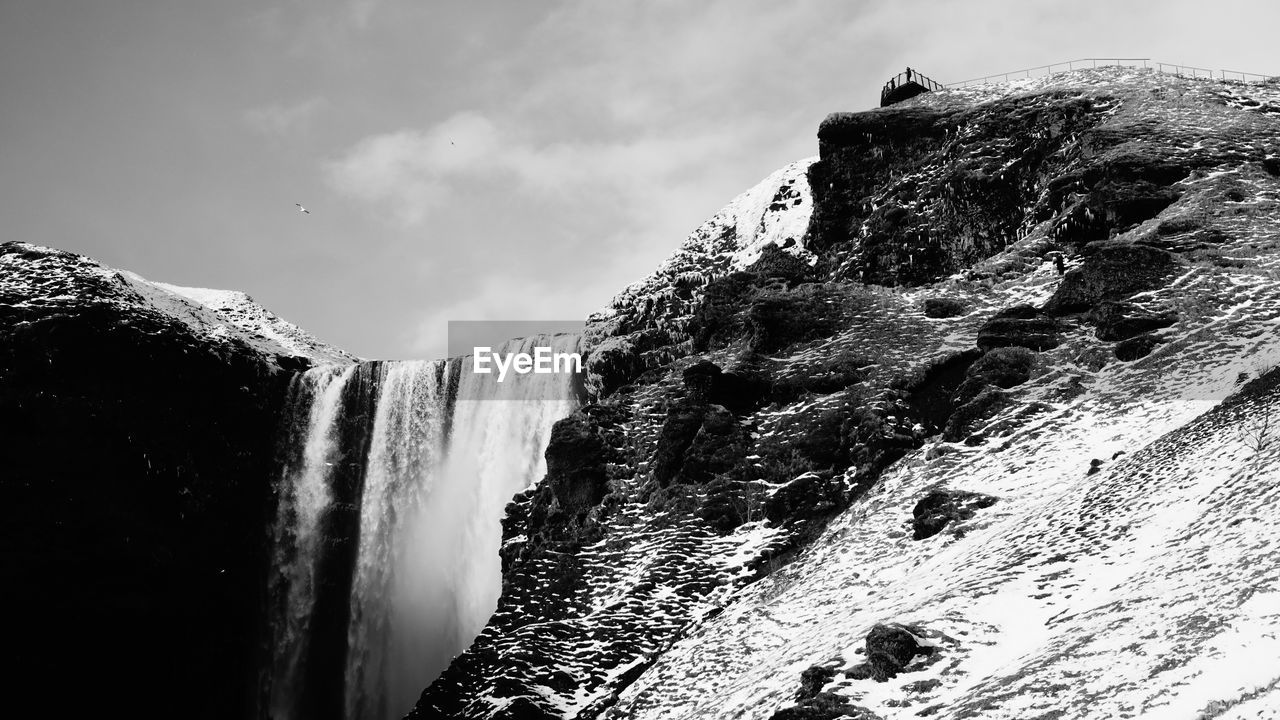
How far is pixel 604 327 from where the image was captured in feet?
213

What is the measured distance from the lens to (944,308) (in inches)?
1746

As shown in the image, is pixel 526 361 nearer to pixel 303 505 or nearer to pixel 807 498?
pixel 303 505

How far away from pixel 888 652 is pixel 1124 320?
18.6 m

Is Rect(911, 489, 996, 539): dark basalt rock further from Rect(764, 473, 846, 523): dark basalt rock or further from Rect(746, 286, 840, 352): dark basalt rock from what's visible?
Rect(746, 286, 840, 352): dark basalt rock

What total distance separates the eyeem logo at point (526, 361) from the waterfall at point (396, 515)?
444 mm

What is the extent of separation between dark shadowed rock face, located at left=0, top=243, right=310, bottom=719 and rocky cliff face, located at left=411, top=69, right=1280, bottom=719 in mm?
24814

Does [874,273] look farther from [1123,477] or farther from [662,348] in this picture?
[1123,477]

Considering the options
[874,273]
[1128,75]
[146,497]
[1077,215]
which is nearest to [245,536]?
[146,497]

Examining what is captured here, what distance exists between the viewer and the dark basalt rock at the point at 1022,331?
1511 inches

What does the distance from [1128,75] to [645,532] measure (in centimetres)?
3369

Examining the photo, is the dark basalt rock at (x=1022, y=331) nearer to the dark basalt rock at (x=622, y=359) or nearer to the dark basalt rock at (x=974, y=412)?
the dark basalt rock at (x=974, y=412)

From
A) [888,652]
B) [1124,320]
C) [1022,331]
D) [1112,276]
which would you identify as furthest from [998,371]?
[888,652]

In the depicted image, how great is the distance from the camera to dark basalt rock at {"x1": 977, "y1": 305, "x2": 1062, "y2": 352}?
126 ft

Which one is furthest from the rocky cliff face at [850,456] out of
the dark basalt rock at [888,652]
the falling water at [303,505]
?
the falling water at [303,505]
